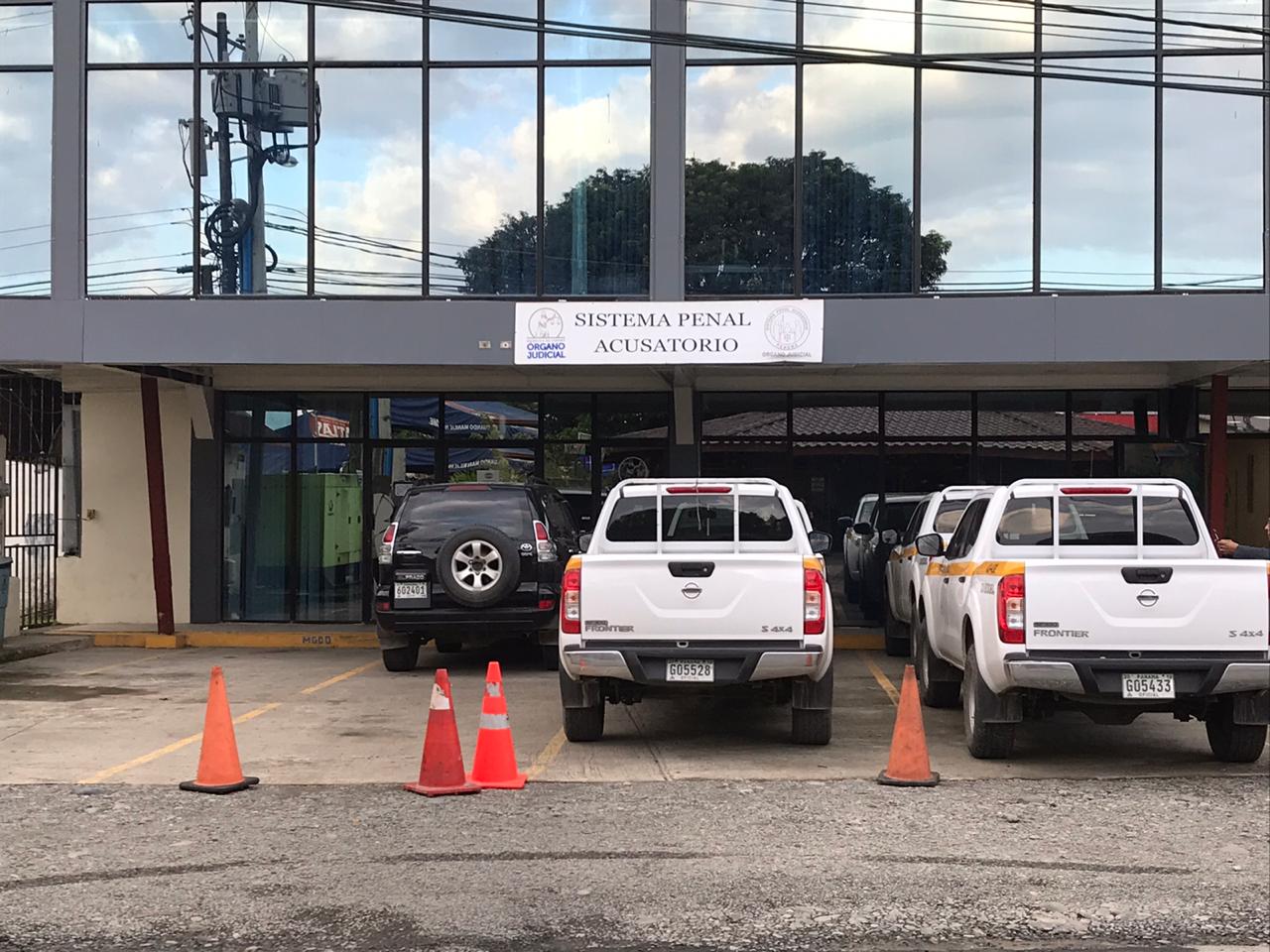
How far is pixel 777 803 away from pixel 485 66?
10.8 m

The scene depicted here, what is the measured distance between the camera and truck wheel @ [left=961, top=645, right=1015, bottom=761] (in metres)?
8.94

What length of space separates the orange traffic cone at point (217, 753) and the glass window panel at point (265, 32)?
398 inches

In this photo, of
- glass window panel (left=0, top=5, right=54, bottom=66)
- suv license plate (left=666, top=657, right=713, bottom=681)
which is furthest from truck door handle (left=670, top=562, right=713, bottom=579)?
glass window panel (left=0, top=5, right=54, bottom=66)

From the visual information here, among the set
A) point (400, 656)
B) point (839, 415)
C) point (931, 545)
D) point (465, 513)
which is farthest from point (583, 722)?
point (839, 415)

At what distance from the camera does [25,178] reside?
52.8 ft

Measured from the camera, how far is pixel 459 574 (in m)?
12.9

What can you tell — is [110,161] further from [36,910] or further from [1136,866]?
[1136,866]

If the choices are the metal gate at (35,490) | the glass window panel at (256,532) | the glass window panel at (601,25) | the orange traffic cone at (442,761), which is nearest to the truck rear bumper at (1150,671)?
the orange traffic cone at (442,761)

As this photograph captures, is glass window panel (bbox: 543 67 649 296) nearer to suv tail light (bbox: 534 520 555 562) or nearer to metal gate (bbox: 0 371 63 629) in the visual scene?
suv tail light (bbox: 534 520 555 562)

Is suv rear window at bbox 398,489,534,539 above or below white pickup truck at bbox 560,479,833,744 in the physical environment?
above

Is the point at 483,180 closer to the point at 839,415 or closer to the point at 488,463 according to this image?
the point at 488,463

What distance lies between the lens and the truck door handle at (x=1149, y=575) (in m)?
8.38

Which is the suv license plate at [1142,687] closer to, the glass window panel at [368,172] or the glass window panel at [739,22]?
the glass window panel at [739,22]

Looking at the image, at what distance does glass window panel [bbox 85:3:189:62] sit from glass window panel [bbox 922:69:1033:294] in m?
8.76
